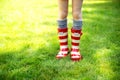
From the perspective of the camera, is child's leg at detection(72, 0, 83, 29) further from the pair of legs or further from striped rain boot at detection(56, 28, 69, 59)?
striped rain boot at detection(56, 28, 69, 59)

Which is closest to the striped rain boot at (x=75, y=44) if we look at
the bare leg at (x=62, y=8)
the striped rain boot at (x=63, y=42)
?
the striped rain boot at (x=63, y=42)

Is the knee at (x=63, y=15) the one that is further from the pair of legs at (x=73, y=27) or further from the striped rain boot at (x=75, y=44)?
the striped rain boot at (x=75, y=44)

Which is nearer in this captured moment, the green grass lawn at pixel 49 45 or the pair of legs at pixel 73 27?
the green grass lawn at pixel 49 45

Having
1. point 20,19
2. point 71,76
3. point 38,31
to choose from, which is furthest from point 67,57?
point 20,19

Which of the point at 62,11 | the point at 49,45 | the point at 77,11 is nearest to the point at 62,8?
the point at 62,11

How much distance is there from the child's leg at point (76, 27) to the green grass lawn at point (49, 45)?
11 centimetres

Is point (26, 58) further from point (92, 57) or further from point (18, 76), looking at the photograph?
point (92, 57)

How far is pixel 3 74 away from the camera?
415 cm

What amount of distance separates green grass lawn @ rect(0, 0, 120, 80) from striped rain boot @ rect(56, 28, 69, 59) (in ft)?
0.28

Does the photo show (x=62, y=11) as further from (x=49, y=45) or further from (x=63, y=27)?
(x=49, y=45)

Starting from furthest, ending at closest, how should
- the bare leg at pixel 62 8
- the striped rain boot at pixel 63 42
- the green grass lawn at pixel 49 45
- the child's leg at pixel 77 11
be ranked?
1. the striped rain boot at pixel 63 42
2. the bare leg at pixel 62 8
3. the child's leg at pixel 77 11
4. the green grass lawn at pixel 49 45

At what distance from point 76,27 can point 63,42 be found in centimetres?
32

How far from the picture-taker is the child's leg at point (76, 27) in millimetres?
4309

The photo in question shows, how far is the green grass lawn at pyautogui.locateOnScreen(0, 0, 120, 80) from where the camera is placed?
4.15 metres
